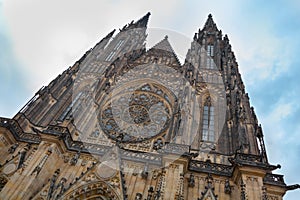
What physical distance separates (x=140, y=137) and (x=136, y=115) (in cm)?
171

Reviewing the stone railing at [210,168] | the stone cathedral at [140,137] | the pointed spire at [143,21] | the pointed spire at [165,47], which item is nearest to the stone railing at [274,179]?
the stone cathedral at [140,137]

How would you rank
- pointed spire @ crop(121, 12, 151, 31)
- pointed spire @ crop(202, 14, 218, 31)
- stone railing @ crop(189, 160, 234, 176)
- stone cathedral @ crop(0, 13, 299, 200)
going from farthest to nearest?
pointed spire @ crop(121, 12, 151, 31) → pointed spire @ crop(202, 14, 218, 31) → stone railing @ crop(189, 160, 234, 176) → stone cathedral @ crop(0, 13, 299, 200)

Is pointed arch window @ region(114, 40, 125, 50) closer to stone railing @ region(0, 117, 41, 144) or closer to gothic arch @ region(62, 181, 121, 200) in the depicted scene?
stone railing @ region(0, 117, 41, 144)

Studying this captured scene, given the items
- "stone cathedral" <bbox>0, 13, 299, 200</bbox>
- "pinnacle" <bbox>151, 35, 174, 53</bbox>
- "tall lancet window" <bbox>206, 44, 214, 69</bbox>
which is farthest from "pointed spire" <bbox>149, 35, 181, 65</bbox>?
"tall lancet window" <bbox>206, 44, 214, 69</bbox>

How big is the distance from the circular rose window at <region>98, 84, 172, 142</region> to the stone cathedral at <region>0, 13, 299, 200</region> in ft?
0.17

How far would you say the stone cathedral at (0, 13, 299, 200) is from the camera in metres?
10.6

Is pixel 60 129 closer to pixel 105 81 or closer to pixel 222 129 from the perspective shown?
pixel 105 81

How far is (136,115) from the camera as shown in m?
15.6

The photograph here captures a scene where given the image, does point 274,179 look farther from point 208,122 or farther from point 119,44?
point 119,44

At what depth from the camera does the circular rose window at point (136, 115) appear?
47.5ft

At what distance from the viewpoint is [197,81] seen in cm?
1759

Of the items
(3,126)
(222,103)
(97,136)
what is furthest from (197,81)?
(3,126)

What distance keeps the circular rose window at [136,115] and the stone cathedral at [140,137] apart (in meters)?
0.05

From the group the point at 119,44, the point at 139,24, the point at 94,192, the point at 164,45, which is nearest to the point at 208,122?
the point at 94,192
